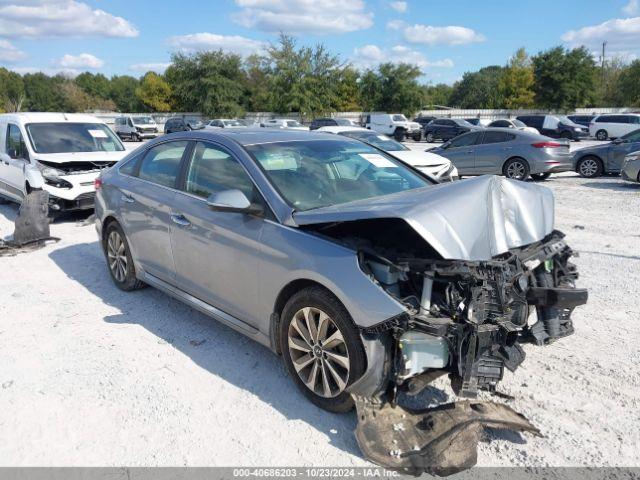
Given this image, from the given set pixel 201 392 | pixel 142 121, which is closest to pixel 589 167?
pixel 201 392

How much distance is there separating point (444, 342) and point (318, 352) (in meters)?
0.82

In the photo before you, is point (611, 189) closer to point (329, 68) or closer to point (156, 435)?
point (156, 435)

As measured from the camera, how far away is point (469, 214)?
309cm

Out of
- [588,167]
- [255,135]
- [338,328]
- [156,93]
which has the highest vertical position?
[156,93]

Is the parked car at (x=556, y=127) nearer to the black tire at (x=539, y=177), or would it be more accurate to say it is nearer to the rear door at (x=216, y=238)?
the black tire at (x=539, y=177)

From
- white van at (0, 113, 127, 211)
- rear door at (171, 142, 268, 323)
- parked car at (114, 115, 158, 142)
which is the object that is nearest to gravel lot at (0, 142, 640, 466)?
rear door at (171, 142, 268, 323)

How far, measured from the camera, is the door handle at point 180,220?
14.2ft

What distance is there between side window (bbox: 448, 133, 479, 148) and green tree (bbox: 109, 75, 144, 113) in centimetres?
7937

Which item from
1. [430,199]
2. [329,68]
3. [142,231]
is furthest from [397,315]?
[329,68]

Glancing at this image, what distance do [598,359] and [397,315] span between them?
6.90ft

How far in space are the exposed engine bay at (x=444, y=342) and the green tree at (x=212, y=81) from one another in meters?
54.2

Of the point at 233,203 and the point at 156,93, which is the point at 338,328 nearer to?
the point at 233,203

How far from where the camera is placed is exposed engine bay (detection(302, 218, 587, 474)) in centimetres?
284

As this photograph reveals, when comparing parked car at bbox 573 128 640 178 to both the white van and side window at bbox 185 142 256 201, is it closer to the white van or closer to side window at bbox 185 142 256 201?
the white van
